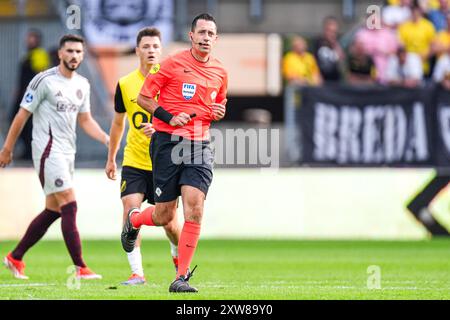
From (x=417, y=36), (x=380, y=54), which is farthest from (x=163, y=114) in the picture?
(x=417, y=36)

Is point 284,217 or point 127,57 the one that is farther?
point 127,57

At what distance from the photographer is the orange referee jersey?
10195 mm

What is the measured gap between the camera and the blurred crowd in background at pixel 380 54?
72.3 feet

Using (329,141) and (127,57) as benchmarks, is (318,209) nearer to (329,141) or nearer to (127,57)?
(329,141)

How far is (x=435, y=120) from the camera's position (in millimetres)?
20312

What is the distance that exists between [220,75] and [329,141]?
10.0 meters

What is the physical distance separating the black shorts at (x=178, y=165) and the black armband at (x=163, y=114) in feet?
0.53

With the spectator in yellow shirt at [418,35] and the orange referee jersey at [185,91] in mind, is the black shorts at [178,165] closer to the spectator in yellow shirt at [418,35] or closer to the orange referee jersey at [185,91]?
the orange referee jersey at [185,91]

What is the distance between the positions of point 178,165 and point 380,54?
499 inches

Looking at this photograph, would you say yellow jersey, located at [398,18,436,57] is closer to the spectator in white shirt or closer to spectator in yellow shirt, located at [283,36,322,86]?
the spectator in white shirt

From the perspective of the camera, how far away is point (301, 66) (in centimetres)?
2208
